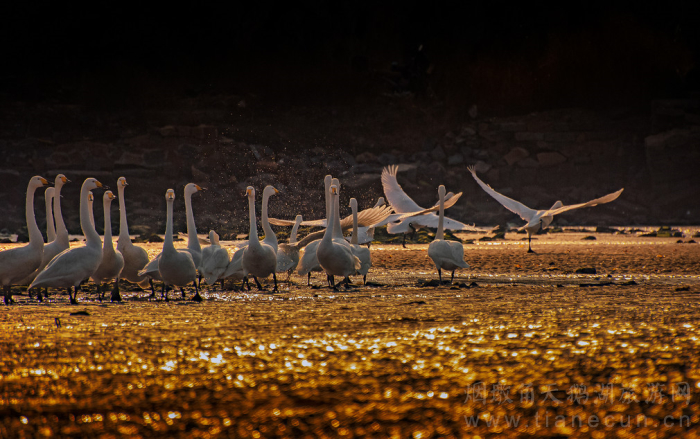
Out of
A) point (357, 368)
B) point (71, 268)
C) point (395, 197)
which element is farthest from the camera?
point (395, 197)

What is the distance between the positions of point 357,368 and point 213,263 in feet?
15.9

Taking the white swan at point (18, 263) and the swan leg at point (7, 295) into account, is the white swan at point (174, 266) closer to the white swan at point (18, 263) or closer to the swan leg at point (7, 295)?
the white swan at point (18, 263)

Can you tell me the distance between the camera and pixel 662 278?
10047 mm

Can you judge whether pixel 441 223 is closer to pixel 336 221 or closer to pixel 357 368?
pixel 336 221

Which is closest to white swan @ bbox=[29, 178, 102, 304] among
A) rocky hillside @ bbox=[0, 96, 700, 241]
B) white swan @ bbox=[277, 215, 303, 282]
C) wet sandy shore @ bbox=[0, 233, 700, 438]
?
wet sandy shore @ bbox=[0, 233, 700, 438]

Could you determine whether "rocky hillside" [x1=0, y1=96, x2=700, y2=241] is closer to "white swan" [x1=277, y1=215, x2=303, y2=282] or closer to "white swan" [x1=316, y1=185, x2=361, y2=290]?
"white swan" [x1=277, y1=215, x2=303, y2=282]

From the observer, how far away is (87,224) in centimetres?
823

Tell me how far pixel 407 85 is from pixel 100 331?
3228 centimetres

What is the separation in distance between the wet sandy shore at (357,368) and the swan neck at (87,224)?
0.91 metres

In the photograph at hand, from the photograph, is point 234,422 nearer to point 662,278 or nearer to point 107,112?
point 662,278

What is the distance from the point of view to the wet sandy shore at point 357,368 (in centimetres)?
355

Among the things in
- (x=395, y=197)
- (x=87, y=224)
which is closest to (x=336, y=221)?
(x=87, y=224)

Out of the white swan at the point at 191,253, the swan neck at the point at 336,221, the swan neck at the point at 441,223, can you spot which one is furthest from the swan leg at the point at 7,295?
the swan neck at the point at 441,223

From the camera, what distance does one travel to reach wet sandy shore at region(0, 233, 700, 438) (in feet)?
11.6
